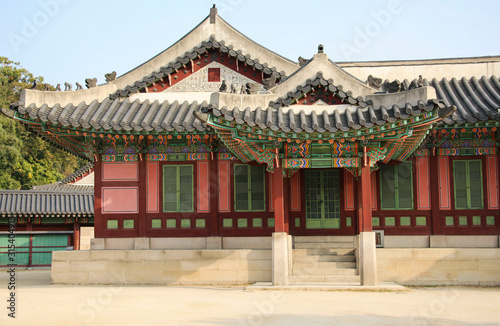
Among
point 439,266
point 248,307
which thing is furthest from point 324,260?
point 248,307

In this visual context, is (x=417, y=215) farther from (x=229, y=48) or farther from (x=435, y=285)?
(x=229, y=48)

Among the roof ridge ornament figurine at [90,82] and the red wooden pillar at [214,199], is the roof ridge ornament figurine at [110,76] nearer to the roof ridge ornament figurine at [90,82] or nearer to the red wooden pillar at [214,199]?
the roof ridge ornament figurine at [90,82]

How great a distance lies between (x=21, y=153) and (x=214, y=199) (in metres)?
39.9

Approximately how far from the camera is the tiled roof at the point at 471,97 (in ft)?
60.4

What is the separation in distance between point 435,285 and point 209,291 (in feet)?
21.9

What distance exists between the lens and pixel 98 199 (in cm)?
2066

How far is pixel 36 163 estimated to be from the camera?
56.8 metres

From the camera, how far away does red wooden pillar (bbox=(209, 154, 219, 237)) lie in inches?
805

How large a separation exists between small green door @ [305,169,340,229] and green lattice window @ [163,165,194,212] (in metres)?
3.95

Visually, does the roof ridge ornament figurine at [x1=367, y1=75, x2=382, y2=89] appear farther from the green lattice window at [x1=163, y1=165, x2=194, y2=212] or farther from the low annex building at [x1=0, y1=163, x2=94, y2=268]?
the low annex building at [x1=0, y1=163, x2=94, y2=268]

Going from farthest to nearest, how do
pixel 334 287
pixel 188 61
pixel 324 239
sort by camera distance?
pixel 188 61, pixel 324 239, pixel 334 287

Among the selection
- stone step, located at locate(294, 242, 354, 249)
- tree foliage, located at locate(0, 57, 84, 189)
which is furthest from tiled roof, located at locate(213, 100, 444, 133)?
tree foliage, located at locate(0, 57, 84, 189)

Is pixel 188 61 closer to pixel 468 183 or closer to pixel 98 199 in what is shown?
pixel 98 199

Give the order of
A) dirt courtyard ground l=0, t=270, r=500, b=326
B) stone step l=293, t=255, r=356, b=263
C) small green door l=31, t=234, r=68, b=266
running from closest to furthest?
dirt courtyard ground l=0, t=270, r=500, b=326 < stone step l=293, t=255, r=356, b=263 < small green door l=31, t=234, r=68, b=266
